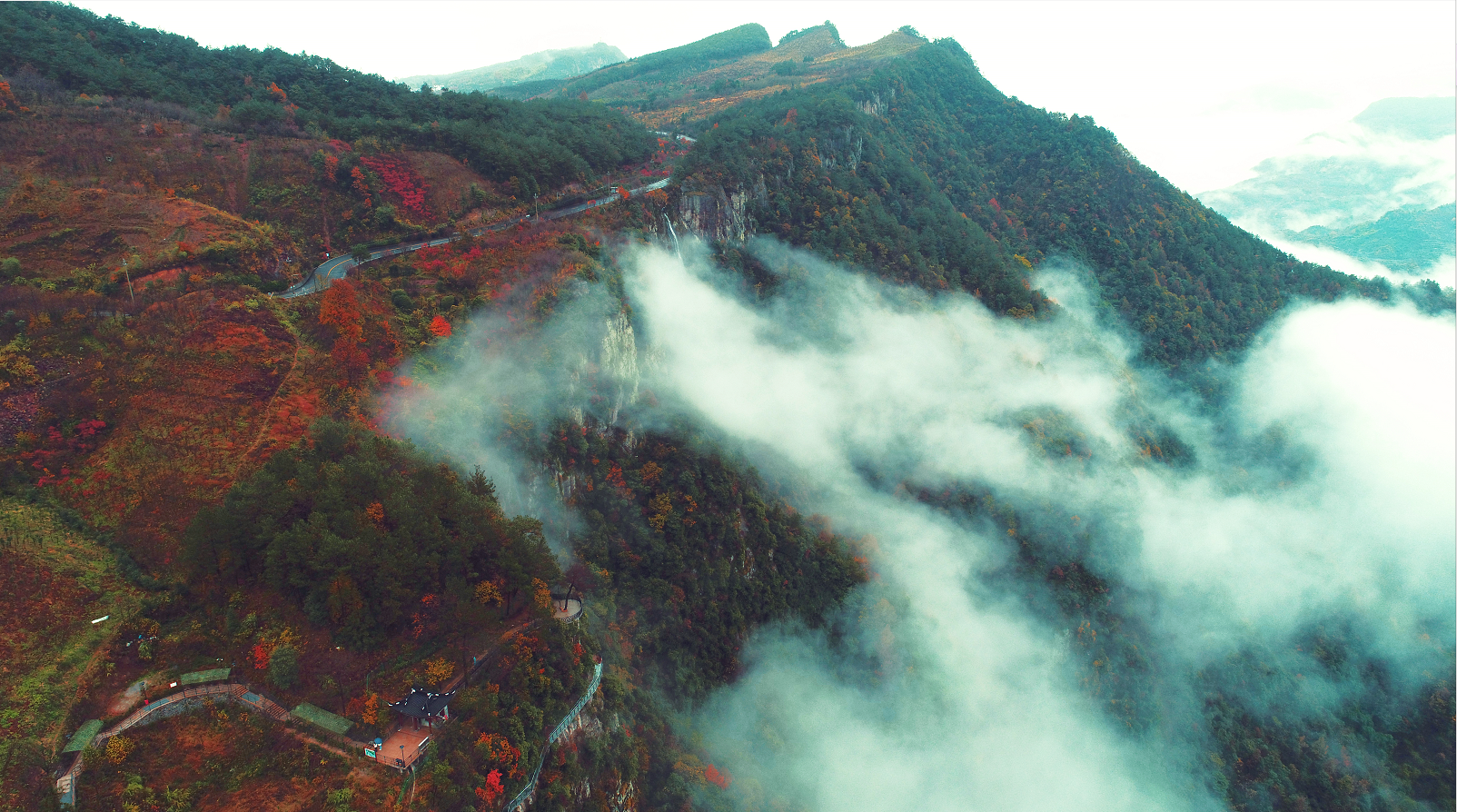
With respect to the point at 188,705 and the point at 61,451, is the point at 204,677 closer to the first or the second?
the point at 188,705

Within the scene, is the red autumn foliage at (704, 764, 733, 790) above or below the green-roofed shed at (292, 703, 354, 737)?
below

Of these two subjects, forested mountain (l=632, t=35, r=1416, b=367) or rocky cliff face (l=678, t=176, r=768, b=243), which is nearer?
Result: rocky cliff face (l=678, t=176, r=768, b=243)

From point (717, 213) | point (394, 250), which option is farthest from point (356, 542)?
point (717, 213)

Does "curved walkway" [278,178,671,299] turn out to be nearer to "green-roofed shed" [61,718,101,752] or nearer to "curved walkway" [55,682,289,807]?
"curved walkway" [55,682,289,807]

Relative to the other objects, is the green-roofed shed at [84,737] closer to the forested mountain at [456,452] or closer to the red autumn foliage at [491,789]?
the forested mountain at [456,452]

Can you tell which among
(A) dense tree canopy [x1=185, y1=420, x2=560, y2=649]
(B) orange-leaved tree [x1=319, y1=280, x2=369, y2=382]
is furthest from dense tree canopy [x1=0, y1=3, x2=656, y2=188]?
(A) dense tree canopy [x1=185, y1=420, x2=560, y2=649]
